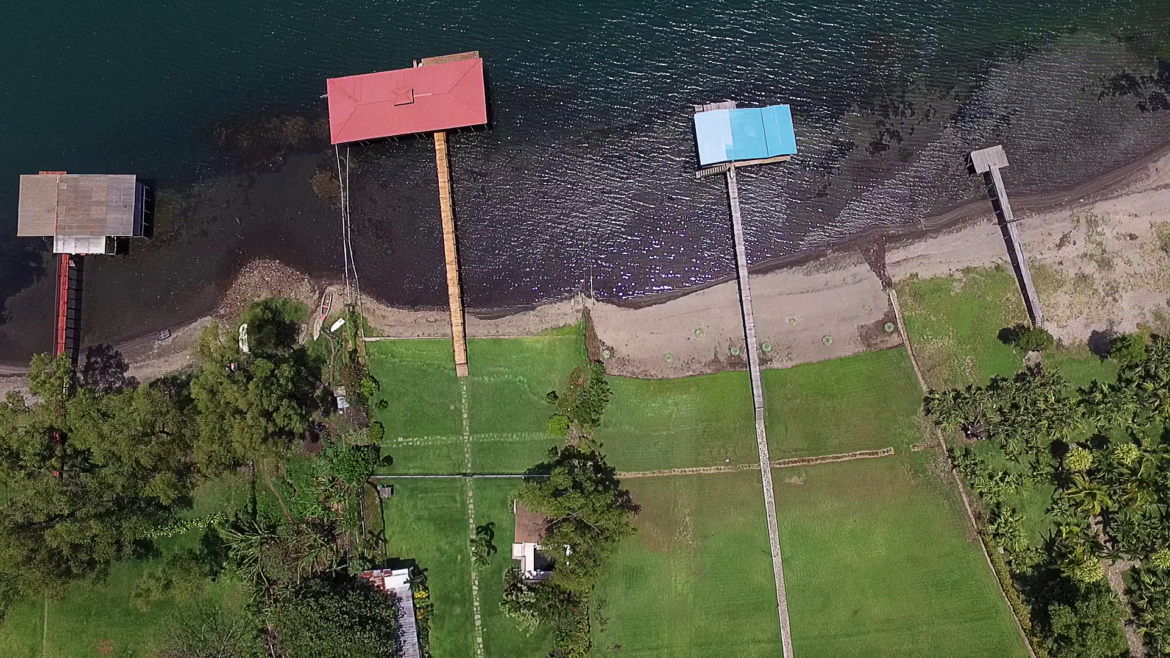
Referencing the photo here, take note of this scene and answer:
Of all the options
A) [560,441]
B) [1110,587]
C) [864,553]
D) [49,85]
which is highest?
[49,85]

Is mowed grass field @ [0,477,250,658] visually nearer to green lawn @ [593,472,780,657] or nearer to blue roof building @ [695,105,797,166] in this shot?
green lawn @ [593,472,780,657]

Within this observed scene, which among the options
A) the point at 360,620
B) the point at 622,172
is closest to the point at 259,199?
the point at 622,172

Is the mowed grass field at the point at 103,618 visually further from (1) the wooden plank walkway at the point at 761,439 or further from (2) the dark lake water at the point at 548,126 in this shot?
(1) the wooden plank walkway at the point at 761,439

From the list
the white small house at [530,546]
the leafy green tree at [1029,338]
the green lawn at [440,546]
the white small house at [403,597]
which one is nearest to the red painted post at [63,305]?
the green lawn at [440,546]

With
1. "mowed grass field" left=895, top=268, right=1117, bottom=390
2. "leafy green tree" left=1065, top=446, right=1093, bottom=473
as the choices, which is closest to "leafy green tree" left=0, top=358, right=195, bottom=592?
"mowed grass field" left=895, top=268, right=1117, bottom=390

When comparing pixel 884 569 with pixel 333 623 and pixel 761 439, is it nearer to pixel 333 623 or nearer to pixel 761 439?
pixel 761 439

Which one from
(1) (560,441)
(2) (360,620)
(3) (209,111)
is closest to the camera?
(2) (360,620)

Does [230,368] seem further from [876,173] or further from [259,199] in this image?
[876,173]

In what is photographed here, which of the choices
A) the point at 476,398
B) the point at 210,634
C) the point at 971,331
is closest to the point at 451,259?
the point at 476,398
